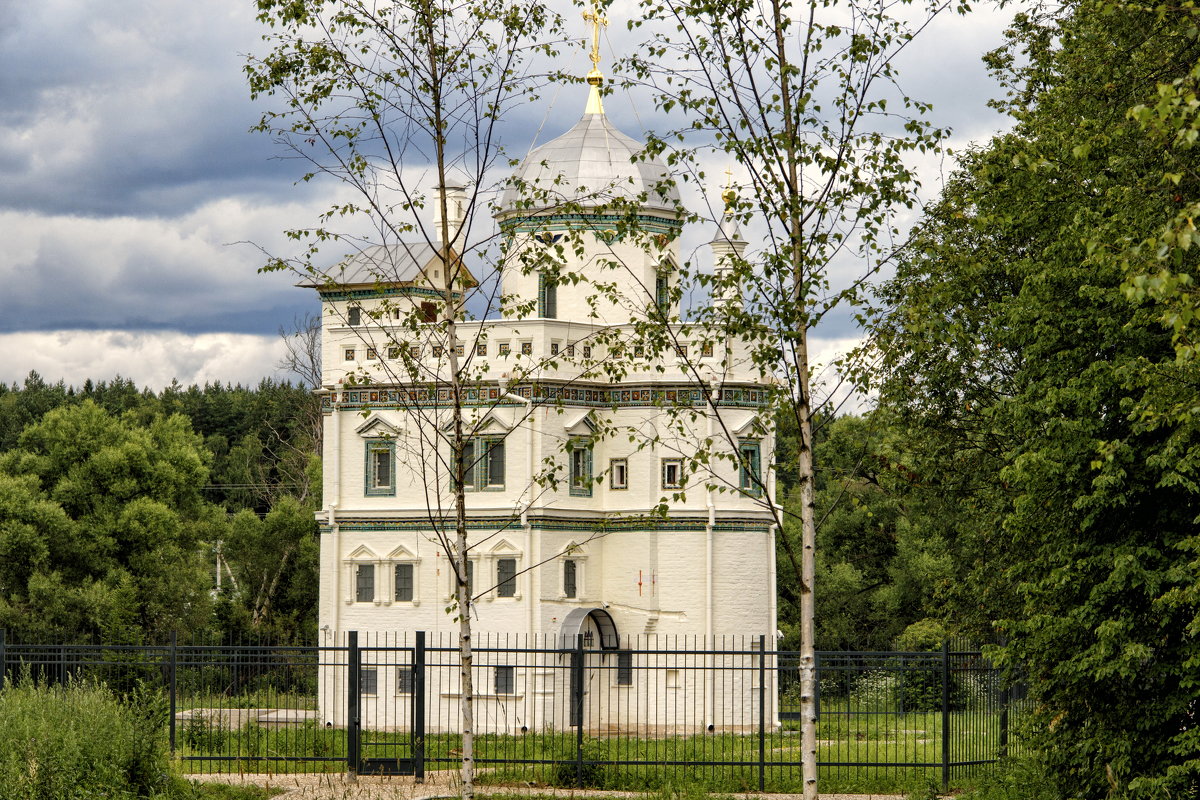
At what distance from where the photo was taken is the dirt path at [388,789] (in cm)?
1755

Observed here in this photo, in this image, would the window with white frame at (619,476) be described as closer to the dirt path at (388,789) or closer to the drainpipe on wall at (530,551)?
the drainpipe on wall at (530,551)

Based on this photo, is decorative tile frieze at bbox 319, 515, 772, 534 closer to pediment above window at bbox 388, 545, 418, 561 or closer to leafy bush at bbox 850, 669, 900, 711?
pediment above window at bbox 388, 545, 418, 561

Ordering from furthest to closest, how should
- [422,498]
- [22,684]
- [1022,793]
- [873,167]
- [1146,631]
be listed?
1. [422,498]
2. [22,684]
3. [1022,793]
4. [1146,631]
5. [873,167]

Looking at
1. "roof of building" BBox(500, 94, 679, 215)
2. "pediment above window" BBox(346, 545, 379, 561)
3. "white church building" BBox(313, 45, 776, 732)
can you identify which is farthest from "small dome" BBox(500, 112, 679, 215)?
"pediment above window" BBox(346, 545, 379, 561)

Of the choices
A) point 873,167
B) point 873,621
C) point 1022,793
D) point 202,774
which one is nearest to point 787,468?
point 873,167

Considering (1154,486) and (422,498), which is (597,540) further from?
(1154,486)

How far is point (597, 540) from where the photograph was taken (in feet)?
105

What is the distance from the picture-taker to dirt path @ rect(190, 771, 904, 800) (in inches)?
691

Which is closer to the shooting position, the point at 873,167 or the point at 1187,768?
the point at 873,167

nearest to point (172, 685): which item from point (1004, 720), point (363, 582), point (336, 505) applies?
point (1004, 720)

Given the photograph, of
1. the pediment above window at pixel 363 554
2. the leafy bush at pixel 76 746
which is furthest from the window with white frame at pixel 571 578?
the leafy bush at pixel 76 746

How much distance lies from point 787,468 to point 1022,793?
6.38 metres

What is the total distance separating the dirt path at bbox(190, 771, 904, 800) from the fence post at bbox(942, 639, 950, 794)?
65 cm

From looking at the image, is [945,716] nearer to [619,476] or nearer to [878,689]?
[878,689]
